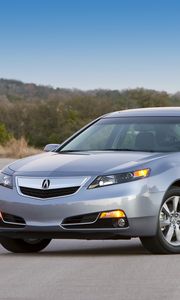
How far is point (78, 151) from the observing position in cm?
1152

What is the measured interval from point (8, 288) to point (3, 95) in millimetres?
133885

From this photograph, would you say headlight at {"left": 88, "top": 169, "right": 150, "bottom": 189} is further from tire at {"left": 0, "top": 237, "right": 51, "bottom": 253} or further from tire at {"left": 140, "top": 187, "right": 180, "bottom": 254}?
tire at {"left": 0, "top": 237, "right": 51, "bottom": 253}

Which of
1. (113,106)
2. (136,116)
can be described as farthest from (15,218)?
(113,106)

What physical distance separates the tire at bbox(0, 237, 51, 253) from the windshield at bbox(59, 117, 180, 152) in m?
1.14

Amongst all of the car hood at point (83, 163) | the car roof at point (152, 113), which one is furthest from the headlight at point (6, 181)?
the car roof at point (152, 113)

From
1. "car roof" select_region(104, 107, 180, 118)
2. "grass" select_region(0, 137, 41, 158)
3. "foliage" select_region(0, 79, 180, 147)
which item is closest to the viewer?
"car roof" select_region(104, 107, 180, 118)

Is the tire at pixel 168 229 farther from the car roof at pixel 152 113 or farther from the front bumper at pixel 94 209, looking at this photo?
the car roof at pixel 152 113

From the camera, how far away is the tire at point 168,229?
10.3 meters

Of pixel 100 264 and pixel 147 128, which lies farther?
pixel 147 128

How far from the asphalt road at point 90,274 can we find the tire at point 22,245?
3.5 inches

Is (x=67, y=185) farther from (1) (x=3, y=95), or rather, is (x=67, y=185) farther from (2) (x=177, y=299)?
(1) (x=3, y=95)

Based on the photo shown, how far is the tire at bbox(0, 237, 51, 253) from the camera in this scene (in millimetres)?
11141

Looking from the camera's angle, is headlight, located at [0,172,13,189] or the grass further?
the grass

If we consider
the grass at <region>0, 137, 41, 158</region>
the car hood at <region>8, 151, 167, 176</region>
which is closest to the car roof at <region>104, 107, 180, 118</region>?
the car hood at <region>8, 151, 167, 176</region>
